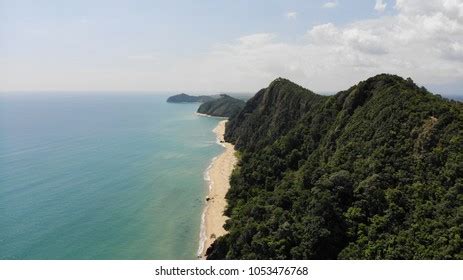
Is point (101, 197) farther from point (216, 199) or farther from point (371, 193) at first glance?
point (371, 193)

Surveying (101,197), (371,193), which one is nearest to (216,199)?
(101,197)

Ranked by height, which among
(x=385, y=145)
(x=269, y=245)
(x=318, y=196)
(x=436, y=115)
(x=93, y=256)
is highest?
(x=436, y=115)

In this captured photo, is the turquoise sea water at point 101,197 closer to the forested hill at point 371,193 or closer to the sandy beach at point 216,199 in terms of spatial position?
the sandy beach at point 216,199

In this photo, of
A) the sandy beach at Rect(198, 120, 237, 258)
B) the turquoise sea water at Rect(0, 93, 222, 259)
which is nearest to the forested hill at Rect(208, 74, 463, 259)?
the sandy beach at Rect(198, 120, 237, 258)

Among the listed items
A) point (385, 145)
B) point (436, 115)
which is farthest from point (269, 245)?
point (436, 115)

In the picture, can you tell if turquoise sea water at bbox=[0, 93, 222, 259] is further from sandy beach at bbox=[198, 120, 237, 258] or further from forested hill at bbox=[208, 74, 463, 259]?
forested hill at bbox=[208, 74, 463, 259]

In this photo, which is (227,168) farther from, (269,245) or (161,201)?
(269,245)
